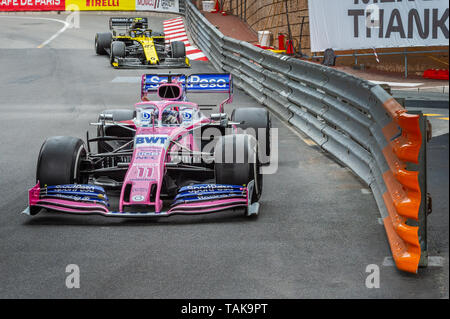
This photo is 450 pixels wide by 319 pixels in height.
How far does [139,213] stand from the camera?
21.9 ft

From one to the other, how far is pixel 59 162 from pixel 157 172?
0.97 metres

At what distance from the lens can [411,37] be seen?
56.5ft

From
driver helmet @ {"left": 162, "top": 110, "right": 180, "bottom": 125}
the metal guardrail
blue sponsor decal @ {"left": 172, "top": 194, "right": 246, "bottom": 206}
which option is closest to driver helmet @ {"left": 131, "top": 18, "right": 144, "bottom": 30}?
the metal guardrail

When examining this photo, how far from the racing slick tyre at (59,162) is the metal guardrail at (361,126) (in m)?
2.91

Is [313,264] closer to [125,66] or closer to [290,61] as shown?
[290,61]

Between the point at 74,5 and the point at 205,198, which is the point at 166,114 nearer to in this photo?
the point at 205,198

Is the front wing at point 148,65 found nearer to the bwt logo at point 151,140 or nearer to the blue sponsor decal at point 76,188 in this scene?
the bwt logo at point 151,140

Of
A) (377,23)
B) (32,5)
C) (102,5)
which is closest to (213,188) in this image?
(377,23)

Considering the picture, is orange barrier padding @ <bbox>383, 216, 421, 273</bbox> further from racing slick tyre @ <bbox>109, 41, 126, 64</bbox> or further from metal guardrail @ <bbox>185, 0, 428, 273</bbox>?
racing slick tyre @ <bbox>109, 41, 126, 64</bbox>

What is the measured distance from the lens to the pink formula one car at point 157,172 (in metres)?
6.85

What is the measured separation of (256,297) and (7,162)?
234 inches

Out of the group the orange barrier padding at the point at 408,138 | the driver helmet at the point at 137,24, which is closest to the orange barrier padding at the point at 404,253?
the orange barrier padding at the point at 408,138

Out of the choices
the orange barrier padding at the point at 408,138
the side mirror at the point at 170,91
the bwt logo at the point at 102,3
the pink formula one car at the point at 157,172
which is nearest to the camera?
the orange barrier padding at the point at 408,138

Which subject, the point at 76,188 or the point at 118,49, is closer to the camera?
the point at 76,188
